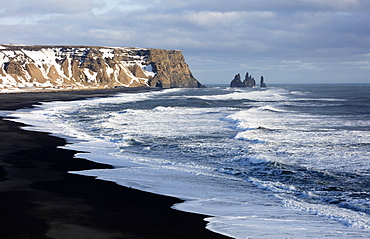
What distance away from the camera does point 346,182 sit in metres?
12.3

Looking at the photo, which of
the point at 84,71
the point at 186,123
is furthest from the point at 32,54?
the point at 186,123

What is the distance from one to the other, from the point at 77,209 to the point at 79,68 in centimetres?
16400

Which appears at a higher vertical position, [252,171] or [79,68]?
[79,68]

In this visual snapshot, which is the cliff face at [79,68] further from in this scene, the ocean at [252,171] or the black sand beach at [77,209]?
the black sand beach at [77,209]

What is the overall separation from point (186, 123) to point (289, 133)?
8.59 metres

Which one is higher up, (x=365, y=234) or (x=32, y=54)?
(x=32, y=54)

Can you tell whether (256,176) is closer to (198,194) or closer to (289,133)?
(198,194)

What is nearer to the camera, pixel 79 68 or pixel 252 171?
pixel 252 171

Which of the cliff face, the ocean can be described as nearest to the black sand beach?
the ocean

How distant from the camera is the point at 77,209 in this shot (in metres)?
9.05

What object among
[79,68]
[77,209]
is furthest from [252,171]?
[79,68]

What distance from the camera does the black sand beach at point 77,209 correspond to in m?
7.59

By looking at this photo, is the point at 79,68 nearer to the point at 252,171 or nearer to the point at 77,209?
the point at 252,171

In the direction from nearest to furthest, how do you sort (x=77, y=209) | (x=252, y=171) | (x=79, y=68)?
(x=77, y=209), (x=252, y=171), (x=79, y=68)
